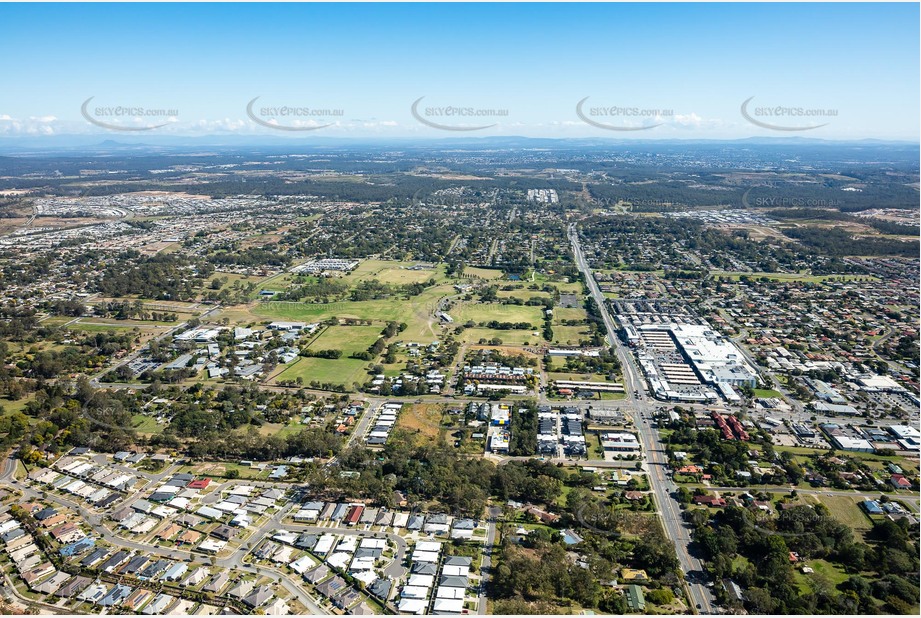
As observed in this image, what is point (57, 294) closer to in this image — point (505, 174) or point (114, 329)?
point (114, 329)

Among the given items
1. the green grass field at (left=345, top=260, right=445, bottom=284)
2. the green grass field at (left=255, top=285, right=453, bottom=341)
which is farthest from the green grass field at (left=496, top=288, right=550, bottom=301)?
the green grass field at (left=345, top=260, right=445, bottom=284)

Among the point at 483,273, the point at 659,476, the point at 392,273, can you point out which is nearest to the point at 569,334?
the point at 659,476

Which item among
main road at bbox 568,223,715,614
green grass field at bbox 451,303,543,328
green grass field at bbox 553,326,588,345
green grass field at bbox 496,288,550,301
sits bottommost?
main road at bbox 568,223,715,614

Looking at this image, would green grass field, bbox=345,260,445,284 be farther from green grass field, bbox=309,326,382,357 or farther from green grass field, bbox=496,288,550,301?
green grass field, bbox=309,326,382,357

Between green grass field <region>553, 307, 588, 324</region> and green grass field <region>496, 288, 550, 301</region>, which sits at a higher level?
green grass field <region>496, 288, 550, 301</region>

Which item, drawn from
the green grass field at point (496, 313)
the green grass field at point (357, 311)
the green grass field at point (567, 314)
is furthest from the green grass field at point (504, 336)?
the green grass field at point (567, 314)

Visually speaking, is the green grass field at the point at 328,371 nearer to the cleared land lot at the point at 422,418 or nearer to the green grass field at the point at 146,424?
the cleared land lot at the point at 422,418

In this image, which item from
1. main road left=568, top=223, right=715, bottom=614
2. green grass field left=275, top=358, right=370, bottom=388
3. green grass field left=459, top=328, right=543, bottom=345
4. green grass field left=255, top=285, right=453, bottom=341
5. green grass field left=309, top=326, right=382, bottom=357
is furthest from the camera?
green grass field left=255, top=285, right=453, bottom=341

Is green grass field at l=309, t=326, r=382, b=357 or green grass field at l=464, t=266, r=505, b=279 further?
green grass field at l=464, t=266, r=505, b=279
